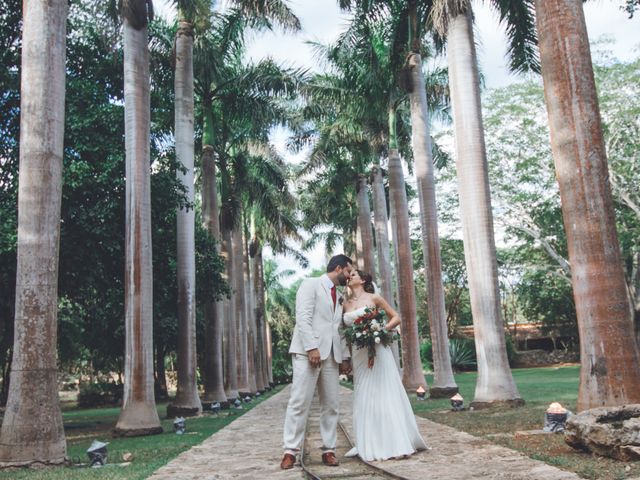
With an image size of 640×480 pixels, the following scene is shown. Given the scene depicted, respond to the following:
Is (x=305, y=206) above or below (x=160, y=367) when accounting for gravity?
above

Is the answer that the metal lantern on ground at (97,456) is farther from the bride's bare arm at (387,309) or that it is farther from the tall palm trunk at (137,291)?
the tall palm trunk at (137,291)

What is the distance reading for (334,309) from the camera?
23.6 ft

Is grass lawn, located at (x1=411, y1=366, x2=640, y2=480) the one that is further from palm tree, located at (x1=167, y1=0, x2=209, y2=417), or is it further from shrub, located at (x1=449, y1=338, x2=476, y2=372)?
shrub, located at (x1=449, y1=338, x2=476, y2=372)

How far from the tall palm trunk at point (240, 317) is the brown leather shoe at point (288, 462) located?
22.1 metres

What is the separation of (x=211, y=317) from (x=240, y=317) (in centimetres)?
980

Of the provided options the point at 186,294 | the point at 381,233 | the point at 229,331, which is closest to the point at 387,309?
the point at 186,294

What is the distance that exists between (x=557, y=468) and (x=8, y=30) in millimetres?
16590

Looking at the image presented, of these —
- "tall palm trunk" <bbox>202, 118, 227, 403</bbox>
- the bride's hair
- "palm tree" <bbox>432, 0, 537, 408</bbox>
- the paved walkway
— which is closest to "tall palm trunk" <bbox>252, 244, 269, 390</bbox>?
"tall palm trunk" <bbox>202, 118, 227, 403</bbox>

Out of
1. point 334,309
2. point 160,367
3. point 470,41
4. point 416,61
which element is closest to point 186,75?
point 416,61

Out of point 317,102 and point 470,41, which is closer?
point 470,41

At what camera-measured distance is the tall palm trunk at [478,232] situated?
12.4 metres

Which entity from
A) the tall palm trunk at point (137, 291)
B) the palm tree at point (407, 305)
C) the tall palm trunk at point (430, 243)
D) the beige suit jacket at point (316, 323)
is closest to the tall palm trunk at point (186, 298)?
the tall palm trunk at point (137, 291)

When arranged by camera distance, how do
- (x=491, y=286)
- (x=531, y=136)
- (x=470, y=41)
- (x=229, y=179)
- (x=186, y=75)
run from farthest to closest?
(x=531, y=136) < (x=229, y=179) < (x=186, y=75) < (x=470, y=41) < (x=491, y=286)

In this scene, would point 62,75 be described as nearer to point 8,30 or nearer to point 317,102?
point 8,30
